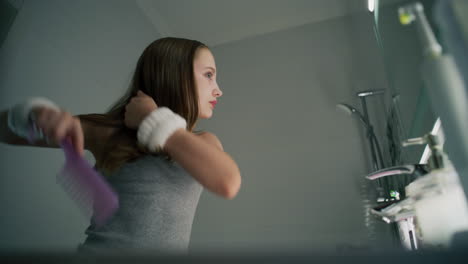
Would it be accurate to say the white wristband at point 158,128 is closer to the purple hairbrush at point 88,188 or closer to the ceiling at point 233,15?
the purple hairbrush at point 88,188

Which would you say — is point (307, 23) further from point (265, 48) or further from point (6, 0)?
point (6, 0)

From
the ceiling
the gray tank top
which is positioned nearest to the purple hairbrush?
the gray tank top

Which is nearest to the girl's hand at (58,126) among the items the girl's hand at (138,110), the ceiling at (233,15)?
the girl's hand at (138,110)

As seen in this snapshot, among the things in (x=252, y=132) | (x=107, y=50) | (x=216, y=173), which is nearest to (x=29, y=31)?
(x=107, y=50)

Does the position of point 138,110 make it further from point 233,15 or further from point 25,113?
point 233,15

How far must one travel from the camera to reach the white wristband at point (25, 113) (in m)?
0.38

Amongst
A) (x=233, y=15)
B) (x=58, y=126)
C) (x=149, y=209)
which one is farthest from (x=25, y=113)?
(x=233, y=15)

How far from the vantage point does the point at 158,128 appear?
41 cm

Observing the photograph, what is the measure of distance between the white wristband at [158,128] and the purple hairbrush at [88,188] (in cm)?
11

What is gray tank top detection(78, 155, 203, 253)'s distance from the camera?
471 mm

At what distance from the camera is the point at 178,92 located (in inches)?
24.6

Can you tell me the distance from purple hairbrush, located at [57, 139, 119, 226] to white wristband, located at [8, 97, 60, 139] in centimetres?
11

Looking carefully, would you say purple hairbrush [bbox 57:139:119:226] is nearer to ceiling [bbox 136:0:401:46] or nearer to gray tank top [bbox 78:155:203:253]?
gray tank top [bbox 78:155:203:253]

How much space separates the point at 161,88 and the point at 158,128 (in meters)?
0.24
